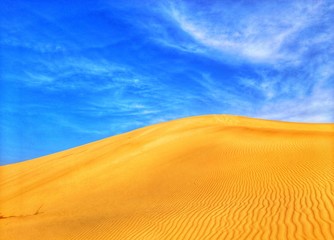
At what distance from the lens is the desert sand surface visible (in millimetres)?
9250

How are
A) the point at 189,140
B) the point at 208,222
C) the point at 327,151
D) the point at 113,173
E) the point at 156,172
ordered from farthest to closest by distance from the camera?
the point at 189,140
the point at 113,173
the point at 156,172
the point at 327,151
the point at 208,222

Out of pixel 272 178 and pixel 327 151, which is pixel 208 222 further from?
pixel 327 151

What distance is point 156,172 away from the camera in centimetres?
1830

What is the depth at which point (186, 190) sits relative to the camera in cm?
1423

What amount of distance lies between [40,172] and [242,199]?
19011 millimetres

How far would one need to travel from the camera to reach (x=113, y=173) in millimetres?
19891

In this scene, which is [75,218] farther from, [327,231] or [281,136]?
[281,136]

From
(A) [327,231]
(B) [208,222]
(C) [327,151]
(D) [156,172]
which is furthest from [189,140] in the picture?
(A) [327,231]

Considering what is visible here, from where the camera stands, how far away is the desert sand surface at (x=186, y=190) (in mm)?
9250

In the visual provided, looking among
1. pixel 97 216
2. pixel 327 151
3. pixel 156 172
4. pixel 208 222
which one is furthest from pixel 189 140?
pixel 208 222

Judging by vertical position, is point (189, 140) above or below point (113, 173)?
above

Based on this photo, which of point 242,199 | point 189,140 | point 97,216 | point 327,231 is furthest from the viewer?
point 189,140

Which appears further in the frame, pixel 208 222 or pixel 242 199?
pixel 242 199

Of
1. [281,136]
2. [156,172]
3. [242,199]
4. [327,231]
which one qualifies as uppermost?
[281,136]
